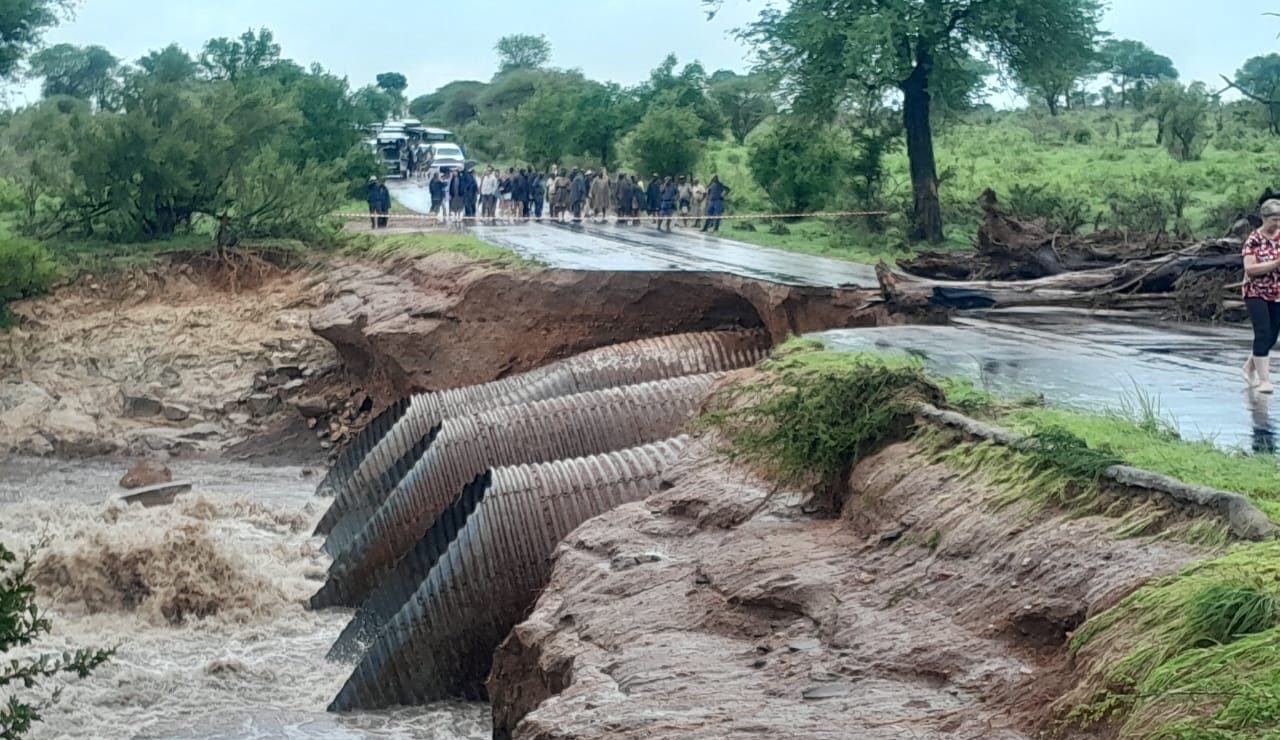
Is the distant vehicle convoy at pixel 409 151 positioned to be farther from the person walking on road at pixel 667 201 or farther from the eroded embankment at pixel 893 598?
the eroded embankment at pixel 893 598

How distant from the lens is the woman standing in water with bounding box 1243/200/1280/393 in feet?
35.0

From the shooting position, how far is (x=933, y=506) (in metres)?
7.30

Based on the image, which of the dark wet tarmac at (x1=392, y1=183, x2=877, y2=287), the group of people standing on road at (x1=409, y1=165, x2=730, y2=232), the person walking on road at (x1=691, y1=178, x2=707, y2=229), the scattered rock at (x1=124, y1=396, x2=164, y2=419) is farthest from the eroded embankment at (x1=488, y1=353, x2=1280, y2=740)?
the group of people standing on road at (x1=409, y1=165, x2=730, y2=232)

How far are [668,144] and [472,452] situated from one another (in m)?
28.7

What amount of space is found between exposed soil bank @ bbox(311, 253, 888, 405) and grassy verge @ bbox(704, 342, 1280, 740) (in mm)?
5111

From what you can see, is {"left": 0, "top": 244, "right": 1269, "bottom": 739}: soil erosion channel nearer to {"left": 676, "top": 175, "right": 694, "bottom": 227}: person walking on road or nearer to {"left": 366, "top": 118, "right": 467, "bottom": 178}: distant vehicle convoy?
{"left": 676, "top": 175, "right": 694, "bottom": 227}: person walking on road

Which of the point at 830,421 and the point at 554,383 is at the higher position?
the point at 830,421

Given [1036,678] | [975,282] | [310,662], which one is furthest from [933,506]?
[975,282]

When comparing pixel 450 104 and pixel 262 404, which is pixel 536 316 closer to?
pixel 262 404

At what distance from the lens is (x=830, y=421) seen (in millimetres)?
8531

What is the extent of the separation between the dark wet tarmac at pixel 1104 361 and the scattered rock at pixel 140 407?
11253 mm

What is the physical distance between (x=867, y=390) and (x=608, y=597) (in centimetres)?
193

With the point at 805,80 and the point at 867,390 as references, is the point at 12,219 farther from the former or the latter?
the point at 867,390

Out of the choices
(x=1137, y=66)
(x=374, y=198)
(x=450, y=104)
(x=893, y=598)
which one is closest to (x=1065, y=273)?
(x=893, y=598)
